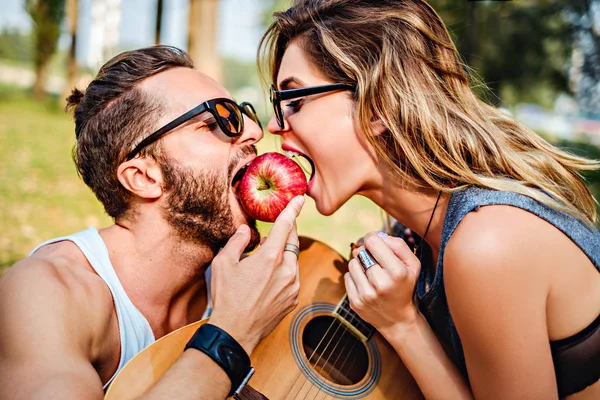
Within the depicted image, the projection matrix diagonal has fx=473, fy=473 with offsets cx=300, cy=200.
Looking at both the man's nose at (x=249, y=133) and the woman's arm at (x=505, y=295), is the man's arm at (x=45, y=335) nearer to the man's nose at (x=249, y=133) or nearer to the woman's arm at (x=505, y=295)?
the man's nose at (x=249, y=133)

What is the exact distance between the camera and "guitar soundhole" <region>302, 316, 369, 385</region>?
259cm

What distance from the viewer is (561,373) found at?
87.7 inches

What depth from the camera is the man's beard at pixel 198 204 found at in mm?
2656

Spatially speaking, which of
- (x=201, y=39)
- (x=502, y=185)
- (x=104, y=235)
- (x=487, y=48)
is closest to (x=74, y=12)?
(x=201, y=39)

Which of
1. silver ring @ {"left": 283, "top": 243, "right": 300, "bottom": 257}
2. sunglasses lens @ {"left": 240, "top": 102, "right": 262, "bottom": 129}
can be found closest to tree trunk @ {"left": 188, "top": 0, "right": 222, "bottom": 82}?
sunglasses lens @ {"left": 240, "top": 102, "right": 262, "bottom": 129}

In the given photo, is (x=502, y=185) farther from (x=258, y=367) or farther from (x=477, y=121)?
(x=258, y=367)

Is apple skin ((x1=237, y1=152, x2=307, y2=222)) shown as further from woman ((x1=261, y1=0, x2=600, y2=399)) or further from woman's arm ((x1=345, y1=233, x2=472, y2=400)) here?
woman's arm ((x1=345, y1=233, x2=472, y2=400))

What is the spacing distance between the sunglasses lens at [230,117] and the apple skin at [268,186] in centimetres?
22

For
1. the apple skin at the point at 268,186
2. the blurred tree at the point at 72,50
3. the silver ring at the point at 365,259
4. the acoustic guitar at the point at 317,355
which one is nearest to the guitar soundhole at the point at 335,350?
the acoustic guitar at the point at 317,355

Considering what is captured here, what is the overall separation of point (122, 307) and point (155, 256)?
37 cm

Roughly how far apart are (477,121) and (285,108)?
1.06 metres

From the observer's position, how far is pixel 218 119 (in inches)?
107

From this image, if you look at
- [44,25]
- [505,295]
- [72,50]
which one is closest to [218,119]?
[505,295]

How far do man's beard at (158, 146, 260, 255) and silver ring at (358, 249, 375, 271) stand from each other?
0.86m
